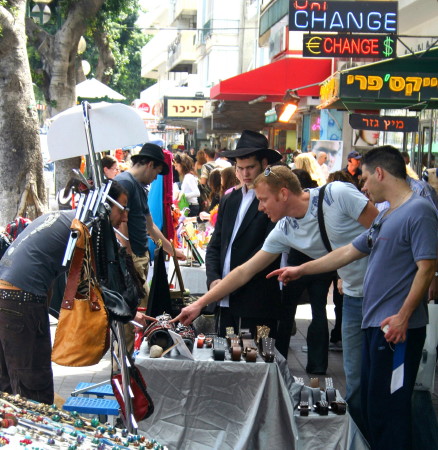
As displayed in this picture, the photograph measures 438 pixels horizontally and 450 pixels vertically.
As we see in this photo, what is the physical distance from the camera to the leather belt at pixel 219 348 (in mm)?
5125

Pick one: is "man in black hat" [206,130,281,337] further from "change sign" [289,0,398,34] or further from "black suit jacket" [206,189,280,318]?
"change sign" [289,0,398,34]

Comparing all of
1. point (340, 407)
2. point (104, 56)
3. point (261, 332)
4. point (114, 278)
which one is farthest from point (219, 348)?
point (104, 56)

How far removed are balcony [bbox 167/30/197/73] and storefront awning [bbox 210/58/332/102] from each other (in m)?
32.8

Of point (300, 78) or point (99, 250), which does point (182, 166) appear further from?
point (99, 250)

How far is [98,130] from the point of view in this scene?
5.07 meters

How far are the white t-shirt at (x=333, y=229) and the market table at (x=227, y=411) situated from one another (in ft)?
2.67

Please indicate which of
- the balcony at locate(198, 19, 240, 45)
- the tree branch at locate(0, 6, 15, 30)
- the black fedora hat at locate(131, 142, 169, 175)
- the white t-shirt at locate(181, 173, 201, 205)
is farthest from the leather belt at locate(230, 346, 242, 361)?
the balcony at locate(198, 19, 240, 45)

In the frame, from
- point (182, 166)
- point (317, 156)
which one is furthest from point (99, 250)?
point (317, 156)

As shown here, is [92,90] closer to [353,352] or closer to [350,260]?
[353,352]

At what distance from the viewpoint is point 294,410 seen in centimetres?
515

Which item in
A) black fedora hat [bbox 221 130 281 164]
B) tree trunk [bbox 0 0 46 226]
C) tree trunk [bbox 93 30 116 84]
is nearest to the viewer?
black fedora hat [bbox 221 130 281 164]

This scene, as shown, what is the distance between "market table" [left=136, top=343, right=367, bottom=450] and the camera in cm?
504

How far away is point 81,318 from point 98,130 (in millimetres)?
1300

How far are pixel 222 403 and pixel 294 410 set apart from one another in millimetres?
435
